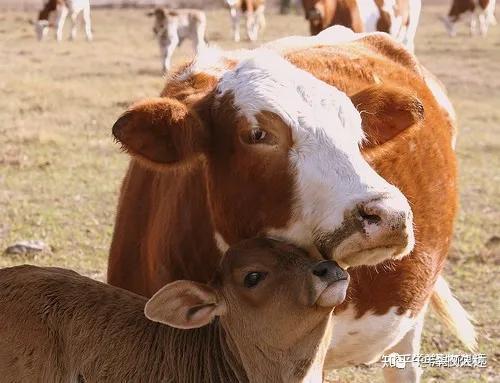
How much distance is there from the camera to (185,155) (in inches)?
129

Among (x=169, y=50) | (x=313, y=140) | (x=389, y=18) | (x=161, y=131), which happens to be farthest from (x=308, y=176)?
(x=169, y=50)

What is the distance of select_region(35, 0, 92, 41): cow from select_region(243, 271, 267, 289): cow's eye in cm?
2570

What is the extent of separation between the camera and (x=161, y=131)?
3262mm

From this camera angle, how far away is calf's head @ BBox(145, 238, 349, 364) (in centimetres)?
305

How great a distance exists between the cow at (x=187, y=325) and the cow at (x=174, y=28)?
59.8 feet

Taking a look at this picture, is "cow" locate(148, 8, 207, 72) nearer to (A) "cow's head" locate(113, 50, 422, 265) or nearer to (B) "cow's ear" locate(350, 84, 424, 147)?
(B) "cow's ear" locate(350, 84, 424, 147)

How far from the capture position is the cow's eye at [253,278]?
3182 mm

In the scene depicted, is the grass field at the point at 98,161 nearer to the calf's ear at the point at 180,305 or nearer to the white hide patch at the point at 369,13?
the calf's ear at the point at 180,305

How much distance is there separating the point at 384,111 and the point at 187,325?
109 centimetres

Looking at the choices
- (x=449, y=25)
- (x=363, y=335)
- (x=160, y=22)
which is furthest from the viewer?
(x=449, y=25)

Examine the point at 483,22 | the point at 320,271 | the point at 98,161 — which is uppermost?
the point at 320,271

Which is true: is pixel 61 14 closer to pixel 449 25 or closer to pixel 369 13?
pixel 449 25

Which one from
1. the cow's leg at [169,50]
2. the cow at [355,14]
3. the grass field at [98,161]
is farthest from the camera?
the cow's leg at [169,50]

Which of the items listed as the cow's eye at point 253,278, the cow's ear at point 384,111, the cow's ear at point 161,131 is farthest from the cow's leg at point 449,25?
the cow's eye at point 253,278
